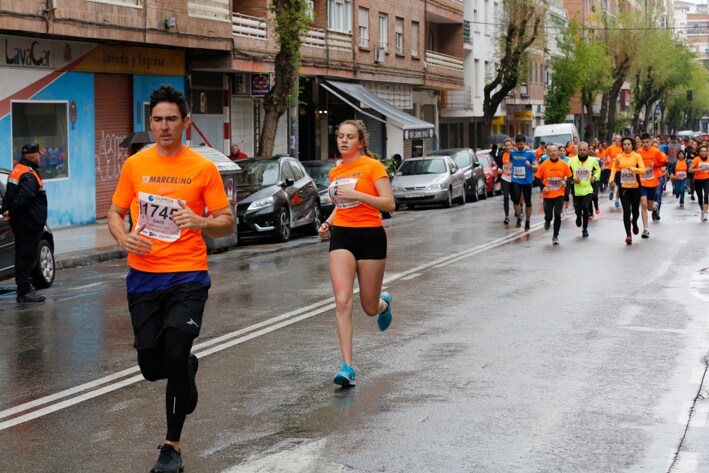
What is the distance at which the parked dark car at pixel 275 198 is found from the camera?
22.2m

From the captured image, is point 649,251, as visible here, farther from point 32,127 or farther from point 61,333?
point 32,127

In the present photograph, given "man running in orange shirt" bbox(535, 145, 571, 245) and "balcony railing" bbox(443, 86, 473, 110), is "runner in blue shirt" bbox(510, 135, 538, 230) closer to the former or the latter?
"man running in orange shirt" bbox(535, 145, 571, 245)

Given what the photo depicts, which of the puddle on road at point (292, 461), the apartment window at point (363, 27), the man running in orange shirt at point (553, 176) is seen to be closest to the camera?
the puddle on road at point (292, 461)

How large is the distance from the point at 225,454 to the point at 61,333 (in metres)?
5.11

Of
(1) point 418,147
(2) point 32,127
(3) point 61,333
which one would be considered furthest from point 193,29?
(1) point 418,147

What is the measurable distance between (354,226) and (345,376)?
102 centimetres

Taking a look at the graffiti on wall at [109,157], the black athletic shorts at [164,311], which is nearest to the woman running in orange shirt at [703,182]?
the graffiti on wall at [109,157]

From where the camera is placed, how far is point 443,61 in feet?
174

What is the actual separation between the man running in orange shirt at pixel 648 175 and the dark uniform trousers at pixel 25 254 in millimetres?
10811

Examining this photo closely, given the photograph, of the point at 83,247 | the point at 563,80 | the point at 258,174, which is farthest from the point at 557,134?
the point at 83,247

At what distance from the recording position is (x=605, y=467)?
6.16m

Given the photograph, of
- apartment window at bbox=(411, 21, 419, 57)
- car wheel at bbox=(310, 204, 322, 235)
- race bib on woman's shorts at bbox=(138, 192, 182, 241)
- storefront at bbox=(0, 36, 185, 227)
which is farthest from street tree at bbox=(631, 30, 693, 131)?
race bib on woman's shorts at bbox=(138, 192, 182, 241)

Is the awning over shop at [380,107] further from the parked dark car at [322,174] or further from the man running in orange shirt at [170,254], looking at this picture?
the man running in orange shirt at [170,254]

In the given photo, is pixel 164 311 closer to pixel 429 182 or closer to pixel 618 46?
pixel 429 182
